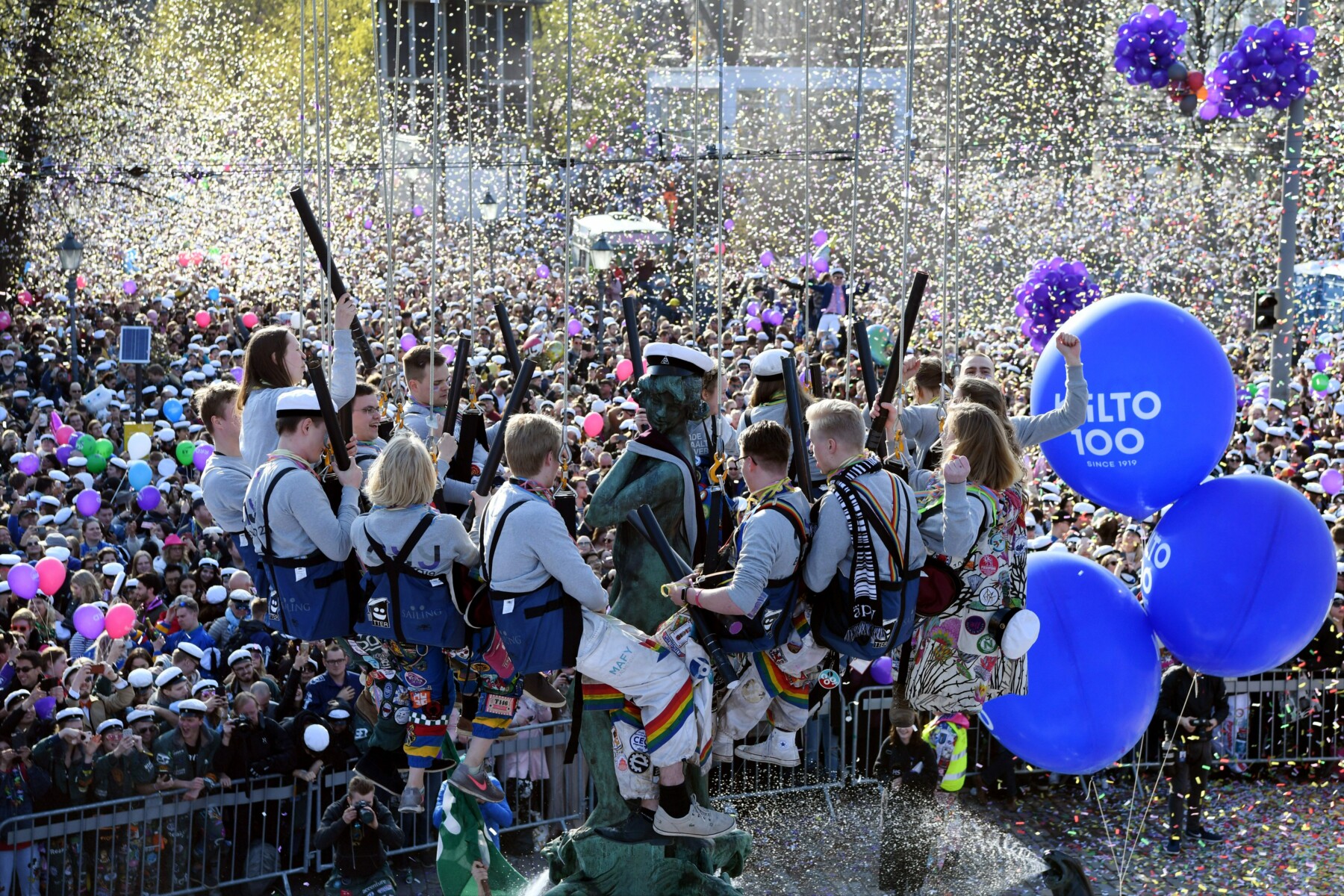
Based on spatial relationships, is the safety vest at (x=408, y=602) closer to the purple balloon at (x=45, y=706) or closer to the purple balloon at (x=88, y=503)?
the purple balloon at (x=45, y=706)

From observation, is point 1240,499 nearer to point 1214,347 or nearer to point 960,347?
point 1214,347

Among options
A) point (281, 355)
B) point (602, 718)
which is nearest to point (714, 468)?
point (602, 718)

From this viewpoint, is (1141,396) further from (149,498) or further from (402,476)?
(149,498)

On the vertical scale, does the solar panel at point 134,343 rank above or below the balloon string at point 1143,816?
above

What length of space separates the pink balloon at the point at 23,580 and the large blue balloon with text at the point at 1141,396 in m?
6.59

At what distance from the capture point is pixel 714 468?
6656 mm

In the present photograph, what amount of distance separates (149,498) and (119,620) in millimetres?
3154

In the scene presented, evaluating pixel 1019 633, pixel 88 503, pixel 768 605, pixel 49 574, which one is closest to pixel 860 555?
pixel 768 605

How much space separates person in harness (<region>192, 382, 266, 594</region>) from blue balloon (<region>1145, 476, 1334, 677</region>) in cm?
388

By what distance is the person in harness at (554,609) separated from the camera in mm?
5562

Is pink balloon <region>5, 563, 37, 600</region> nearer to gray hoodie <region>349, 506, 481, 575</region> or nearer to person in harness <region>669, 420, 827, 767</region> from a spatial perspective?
gray hoodie <region>349, 506, 481, 575</region>

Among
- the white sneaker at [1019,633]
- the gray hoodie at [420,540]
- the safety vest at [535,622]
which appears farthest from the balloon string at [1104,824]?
the gray hoodie at [420,540]

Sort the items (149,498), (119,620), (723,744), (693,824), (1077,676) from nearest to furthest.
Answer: (693,824) < (723,744) < (1077,676) < (119,620) < (149,498)

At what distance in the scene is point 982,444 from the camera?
5965mm
